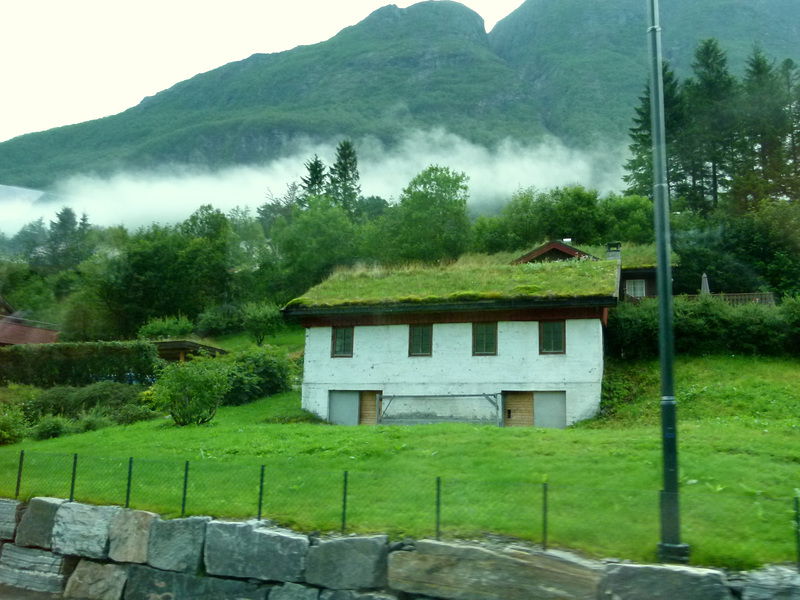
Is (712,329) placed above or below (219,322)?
below

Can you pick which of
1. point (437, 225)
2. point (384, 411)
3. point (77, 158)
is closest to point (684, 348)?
point (384, 411)

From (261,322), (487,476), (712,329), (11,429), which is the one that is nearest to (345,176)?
(261,322)

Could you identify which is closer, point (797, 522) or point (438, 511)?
point (797, 522)

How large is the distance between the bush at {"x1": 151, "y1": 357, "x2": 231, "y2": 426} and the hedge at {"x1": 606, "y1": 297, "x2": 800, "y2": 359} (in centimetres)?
1758

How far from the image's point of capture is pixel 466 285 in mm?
30062

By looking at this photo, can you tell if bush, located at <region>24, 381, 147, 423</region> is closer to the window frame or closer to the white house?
the white house

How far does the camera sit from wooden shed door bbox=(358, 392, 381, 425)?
29114mm

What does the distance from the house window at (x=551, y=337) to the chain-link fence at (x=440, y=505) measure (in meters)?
12.4

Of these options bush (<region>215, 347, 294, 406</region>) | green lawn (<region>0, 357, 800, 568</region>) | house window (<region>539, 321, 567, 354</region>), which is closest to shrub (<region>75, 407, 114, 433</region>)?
green lawn (<region>0, 357, 800, 568</region>)

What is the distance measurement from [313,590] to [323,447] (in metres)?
6.59


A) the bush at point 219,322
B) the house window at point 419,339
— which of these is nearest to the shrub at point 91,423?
the house window at point 419,339

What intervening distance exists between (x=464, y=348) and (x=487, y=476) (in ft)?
44.3

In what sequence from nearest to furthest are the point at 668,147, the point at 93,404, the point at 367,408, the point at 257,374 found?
the point at 367,408 → the point at 93,404 → the point at 257,374 → the point at 668,147

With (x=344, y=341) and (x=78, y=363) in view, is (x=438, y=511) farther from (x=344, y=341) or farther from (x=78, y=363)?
(x=78, y=363)
